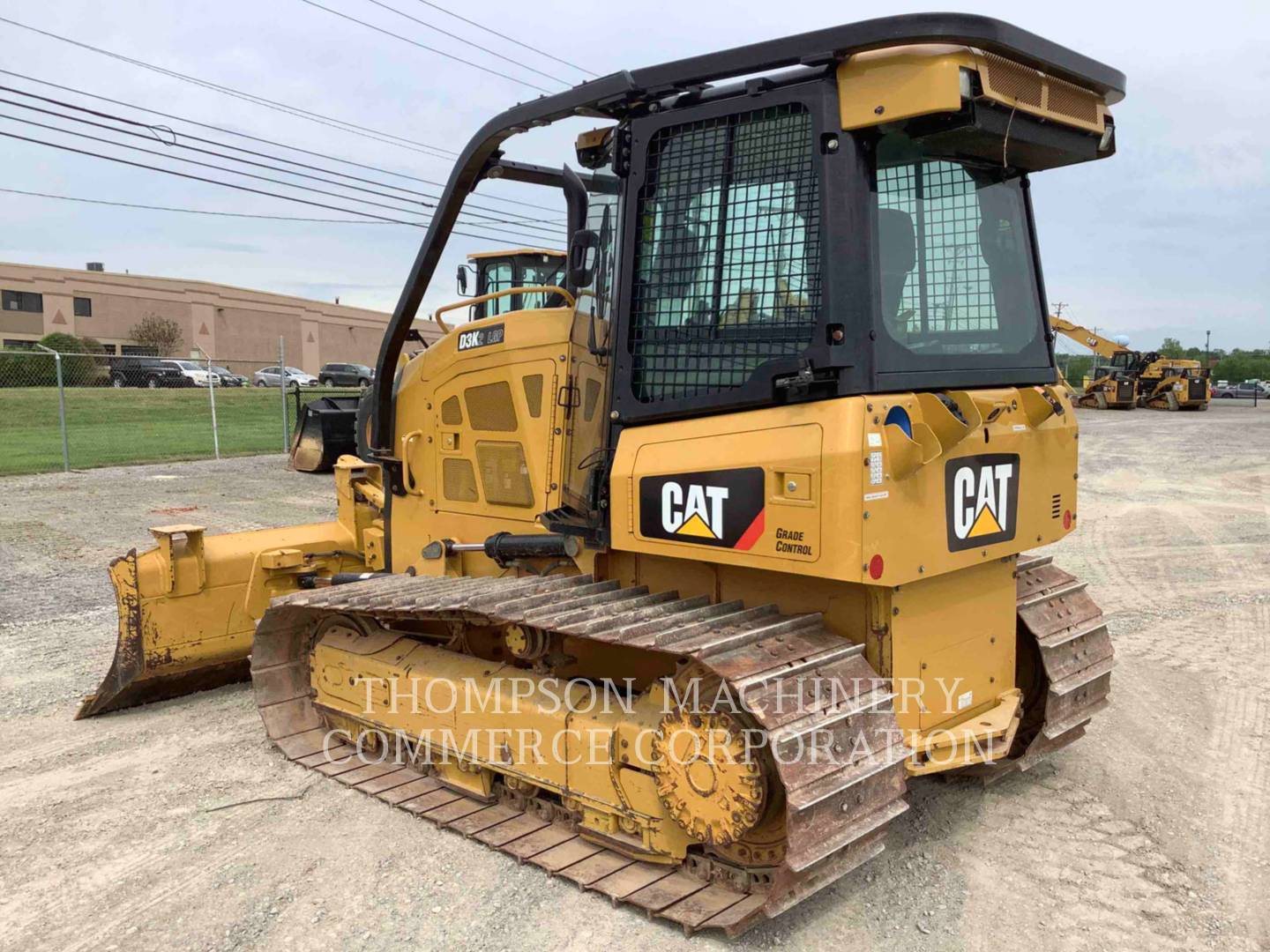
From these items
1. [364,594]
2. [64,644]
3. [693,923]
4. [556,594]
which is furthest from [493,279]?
[693,923]

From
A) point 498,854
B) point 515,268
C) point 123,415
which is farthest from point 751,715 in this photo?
point 123,415

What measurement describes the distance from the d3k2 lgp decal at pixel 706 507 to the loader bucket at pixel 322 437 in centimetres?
1256

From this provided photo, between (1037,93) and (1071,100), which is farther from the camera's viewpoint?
(1071,100)

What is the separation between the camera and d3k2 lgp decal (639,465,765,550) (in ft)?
11.4

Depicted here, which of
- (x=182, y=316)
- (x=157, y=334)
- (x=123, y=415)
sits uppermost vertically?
(x=182, y=316)

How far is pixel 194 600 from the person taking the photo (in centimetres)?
567

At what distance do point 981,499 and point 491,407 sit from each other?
239 cm

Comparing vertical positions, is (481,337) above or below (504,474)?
above

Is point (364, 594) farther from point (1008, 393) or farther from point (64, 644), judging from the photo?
point (64, 644)

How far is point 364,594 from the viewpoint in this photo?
459cm

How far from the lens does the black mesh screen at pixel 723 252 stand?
3.49 meters

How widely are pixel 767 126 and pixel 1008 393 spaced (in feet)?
4.62

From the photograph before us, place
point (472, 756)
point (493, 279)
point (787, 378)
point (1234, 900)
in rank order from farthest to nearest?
point (493, 279) < point (472, 756) < point (1234, 900) < point (787, 378)

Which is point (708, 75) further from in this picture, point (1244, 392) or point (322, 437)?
point (1244, 392)
